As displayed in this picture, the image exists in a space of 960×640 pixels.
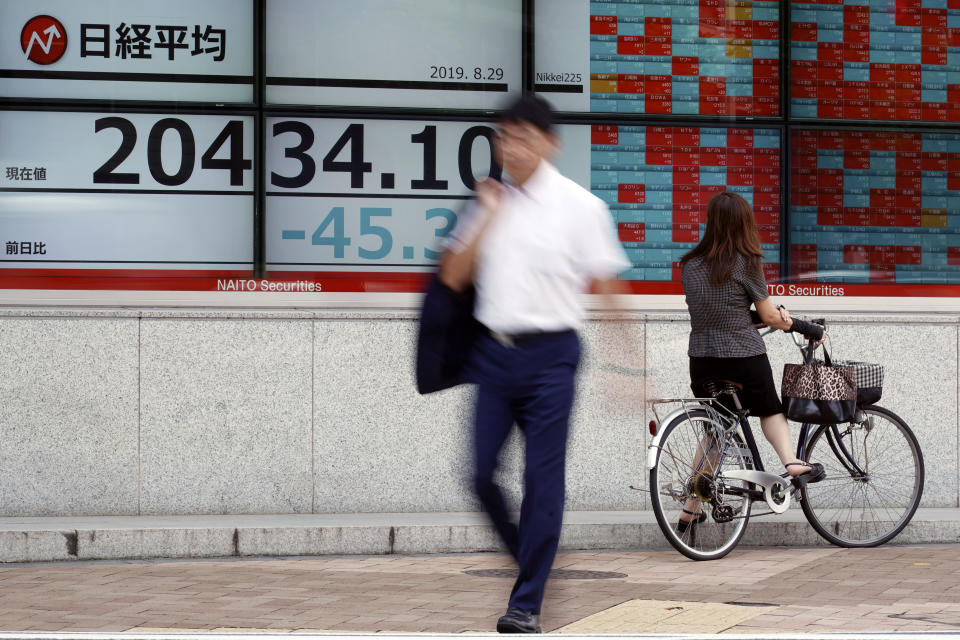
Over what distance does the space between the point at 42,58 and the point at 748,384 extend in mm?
4557

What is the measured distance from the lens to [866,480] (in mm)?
7164

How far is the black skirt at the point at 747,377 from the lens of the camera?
6.66 meters

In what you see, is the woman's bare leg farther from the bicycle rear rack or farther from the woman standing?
the bicycle rear rack

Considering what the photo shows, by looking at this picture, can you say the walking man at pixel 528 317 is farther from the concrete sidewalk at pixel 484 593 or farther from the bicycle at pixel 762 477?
the bicycle at pixel 762 477

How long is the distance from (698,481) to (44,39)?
183 inches

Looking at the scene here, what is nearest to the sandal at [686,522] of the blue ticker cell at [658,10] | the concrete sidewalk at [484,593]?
the concrete sidewalk at [484,593]

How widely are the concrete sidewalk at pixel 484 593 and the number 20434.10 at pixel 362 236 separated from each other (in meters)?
2.06

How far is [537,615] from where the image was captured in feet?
14.4

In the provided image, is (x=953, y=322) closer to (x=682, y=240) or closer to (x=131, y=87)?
(x=682, y=240)

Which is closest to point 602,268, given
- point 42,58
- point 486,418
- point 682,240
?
point 486,418

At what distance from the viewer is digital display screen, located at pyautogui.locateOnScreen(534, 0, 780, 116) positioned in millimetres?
8445

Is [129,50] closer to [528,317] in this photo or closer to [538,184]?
[538,184]

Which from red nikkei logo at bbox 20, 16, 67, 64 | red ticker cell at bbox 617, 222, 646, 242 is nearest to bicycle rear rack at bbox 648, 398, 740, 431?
red ticker cell at bbox 617, 222, 646, 242

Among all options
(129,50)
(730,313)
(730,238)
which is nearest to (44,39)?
(129,50)
